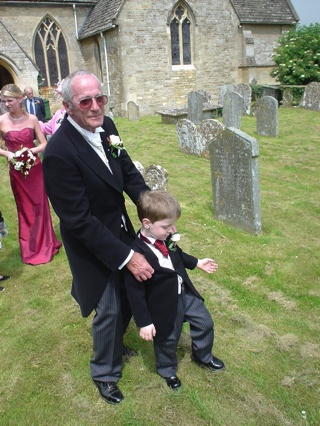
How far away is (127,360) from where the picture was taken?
3373 mm

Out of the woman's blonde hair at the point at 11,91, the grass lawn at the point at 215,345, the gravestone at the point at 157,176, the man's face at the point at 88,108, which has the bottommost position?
the grass lawn at the point at 215,345

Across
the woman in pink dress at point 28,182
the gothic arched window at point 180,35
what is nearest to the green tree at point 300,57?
the gothic arched window at point 180,35

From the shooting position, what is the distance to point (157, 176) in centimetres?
687

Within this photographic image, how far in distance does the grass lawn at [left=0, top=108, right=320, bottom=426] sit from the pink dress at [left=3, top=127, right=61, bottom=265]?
A: 204mm

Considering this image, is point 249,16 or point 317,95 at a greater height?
point 249,16

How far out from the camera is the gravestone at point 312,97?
1684 cm

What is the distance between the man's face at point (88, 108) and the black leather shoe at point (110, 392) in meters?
1.94

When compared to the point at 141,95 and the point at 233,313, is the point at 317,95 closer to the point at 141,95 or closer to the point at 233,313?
the point at 141,95

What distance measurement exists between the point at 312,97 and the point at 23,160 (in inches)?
605

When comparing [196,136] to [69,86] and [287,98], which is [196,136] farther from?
[287,98]

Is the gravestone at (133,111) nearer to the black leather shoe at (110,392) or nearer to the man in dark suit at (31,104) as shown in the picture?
the man in dark suit at (31,104)

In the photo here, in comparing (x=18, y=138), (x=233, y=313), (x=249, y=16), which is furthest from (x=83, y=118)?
(x=249, y=16)

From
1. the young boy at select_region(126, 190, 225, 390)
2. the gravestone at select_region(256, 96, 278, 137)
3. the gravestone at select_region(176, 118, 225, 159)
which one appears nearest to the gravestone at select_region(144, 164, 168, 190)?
the gravestone at select_region(176, 118, 225, 159)

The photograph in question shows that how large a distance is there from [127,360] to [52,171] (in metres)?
1.89
